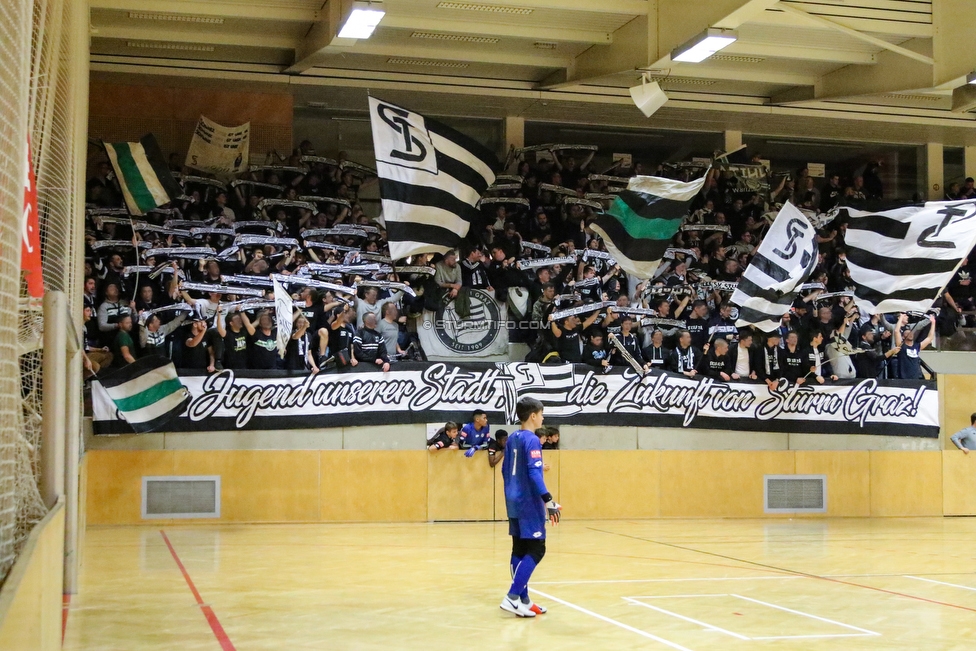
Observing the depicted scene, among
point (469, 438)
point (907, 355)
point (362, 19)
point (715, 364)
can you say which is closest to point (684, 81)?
point (715, 364)

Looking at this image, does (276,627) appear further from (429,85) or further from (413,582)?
(429,85)

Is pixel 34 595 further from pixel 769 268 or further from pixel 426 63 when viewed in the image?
pixel 426 63

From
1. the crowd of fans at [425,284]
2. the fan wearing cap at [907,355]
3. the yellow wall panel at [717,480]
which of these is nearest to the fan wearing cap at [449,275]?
the crowd of fans at [425,284]

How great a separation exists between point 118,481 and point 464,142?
8.87 metres

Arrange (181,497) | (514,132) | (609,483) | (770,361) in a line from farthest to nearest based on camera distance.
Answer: (514,132) → (770,361) → (609,483) → (181,497)

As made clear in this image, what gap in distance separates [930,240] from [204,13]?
13.5m

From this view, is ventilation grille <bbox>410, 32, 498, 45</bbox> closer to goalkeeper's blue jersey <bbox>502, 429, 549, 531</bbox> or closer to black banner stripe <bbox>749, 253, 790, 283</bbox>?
black banner stripe <bbox>749, 253, 790, 283</bbox>

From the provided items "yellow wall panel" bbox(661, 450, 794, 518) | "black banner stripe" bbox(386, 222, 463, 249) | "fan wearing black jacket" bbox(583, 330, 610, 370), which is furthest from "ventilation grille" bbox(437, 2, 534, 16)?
"yellow wall panel" bbox(661, 450, 794, 518)

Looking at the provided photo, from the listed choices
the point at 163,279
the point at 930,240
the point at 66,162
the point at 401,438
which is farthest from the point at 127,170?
the point at 930,240

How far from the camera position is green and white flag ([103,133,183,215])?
19781mm

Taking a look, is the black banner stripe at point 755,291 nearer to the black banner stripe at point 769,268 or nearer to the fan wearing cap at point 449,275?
the black banner stripe at point 769,268

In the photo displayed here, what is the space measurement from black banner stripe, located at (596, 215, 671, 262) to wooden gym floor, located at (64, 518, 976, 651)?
15.4ft

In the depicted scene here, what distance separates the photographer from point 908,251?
18844 millimetres

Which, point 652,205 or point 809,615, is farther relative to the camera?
point 652,205
